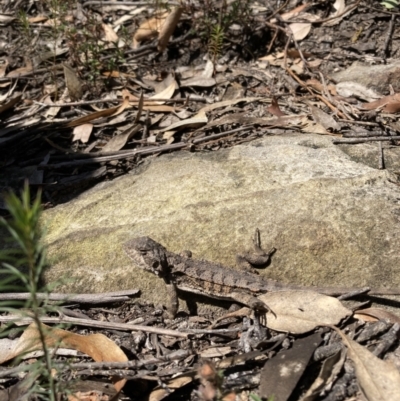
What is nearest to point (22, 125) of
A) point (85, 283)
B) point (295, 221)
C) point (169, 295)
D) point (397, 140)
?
point (85, 283)

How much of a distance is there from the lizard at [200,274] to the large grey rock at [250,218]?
0.33 ft

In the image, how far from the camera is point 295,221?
4129 millimetres

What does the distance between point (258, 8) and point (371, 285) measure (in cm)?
443

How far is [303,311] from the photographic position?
3.61 meters

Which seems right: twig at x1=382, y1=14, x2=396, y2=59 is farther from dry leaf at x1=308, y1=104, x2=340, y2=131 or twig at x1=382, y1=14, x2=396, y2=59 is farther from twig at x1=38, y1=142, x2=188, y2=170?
twig at x1=38, y1=142, x2=188, y2=170

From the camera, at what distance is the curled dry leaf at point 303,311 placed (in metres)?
3.54

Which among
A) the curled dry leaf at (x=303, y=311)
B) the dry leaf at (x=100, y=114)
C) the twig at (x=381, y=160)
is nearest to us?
the curled dry leaf at (x=303, y=311)

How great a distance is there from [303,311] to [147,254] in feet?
3.84

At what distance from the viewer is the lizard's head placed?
398 centimetres

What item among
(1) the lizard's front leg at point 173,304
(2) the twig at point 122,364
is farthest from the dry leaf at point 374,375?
(1) the lizard's front leg at point 173,304

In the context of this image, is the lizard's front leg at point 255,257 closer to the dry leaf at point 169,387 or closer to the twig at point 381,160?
the dry leaf at point 169,387

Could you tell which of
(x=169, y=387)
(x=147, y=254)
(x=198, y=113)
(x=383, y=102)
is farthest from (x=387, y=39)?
(x=169, y=387)

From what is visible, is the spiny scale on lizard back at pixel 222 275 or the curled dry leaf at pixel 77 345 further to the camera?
the spiny scale on lizard back at pixel 222 275

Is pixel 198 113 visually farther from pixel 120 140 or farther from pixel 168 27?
pixel 168 27
